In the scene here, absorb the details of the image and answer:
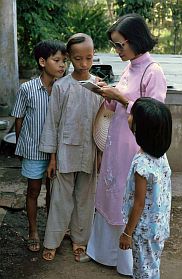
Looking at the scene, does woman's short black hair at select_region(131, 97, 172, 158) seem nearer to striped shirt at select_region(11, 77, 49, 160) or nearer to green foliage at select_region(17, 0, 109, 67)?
striped shirt at select_region(11, 77, 49, 160)

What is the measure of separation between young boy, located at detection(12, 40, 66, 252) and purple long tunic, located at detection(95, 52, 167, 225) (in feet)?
1.41

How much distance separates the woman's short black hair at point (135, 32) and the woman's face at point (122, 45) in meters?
0.02

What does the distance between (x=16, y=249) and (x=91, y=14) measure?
8.73 meters

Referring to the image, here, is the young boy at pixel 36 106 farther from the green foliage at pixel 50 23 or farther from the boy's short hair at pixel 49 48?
the green foliage at pixel 50 23

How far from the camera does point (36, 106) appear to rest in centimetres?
325

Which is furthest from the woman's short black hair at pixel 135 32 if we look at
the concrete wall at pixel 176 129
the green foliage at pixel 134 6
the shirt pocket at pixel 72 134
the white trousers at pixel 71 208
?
the green foliage at pixel 134 6

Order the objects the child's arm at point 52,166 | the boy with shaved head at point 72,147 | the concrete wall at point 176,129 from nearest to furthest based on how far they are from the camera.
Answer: the boy with shaved head at point 72,147, the child's arm at point 52,166, the concrete wall at point 176,129

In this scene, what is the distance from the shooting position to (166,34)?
13516 mm

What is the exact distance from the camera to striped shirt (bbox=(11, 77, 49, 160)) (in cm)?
324

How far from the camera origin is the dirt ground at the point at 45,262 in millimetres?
3189

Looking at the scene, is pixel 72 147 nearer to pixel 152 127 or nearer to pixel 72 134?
pixel 72 134

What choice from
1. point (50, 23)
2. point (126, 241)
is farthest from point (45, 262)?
point (50, 23)

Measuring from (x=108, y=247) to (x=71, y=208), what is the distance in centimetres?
37

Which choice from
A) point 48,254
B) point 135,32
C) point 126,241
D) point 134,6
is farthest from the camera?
point 134,6
